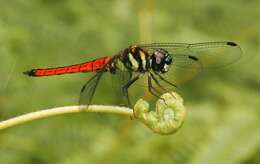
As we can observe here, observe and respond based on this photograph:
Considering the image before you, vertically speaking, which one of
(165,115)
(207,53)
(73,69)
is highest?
(207,53)

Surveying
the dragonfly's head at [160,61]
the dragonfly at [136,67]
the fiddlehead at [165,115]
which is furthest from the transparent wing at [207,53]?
the fiddlehead at [165,115]

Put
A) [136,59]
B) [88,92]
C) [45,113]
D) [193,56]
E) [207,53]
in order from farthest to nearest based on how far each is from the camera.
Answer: [207,53] → [193,56] → [136,59] → [88,92] → [45,113]

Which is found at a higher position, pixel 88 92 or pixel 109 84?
pixel 109 84

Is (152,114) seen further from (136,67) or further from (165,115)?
(136,67)

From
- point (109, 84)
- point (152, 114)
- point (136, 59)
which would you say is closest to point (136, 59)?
point (136, 59)

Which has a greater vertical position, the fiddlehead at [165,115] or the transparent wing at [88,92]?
the transparent wing at [88,92]

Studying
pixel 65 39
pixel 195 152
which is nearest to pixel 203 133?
pixel 195 152

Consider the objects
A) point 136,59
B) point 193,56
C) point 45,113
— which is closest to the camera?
point 45,113

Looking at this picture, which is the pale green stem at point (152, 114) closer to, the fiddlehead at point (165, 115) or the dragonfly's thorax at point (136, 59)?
the fiddlehead at point (165, 115)
